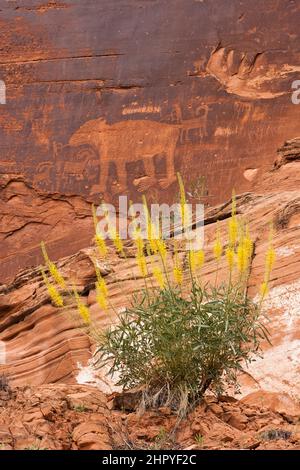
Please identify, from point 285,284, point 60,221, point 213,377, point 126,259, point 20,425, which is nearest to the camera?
point 20,425

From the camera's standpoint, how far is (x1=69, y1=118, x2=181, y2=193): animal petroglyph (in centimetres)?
1271

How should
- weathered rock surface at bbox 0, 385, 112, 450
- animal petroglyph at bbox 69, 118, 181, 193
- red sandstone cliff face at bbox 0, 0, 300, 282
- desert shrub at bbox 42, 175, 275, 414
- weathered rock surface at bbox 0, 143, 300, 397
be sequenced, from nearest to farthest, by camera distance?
1. weathered rock surface at bbox 0, 385, 112, 450
2. desert shrub at bbox 42, 175, 275, 414
3. weathered rock surface at bbox 0, 143, 300, 397
4. red sandstone cliff face at bbox 0, 0, 300, 282
5. animal petroglyph at bbox 69, 118, 181, 193

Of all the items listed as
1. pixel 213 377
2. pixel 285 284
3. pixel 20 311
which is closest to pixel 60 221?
pixel 20 311

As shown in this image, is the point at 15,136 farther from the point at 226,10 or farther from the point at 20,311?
the point at 20,311

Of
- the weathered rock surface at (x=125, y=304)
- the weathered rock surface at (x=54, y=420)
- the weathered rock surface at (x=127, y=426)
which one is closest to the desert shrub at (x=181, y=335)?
the weathered rock surface at (x=127, y=426)

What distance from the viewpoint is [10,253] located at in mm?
12648

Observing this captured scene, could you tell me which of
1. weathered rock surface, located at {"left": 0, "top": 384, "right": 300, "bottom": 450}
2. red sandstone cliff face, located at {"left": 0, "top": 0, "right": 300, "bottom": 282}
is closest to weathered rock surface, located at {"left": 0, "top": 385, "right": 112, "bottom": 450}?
weathered rock surface, located at {"left": 0, "top": 384, "right": 300, "bottom": 450}

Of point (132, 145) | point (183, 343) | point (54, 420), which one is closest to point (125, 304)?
point (183, 343)

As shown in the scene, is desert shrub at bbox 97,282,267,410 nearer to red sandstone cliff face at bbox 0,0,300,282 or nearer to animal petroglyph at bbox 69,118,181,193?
red sandstone cliff face at bbox 0,0,300,282

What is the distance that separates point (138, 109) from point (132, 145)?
0.46 meters

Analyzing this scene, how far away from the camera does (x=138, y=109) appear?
12.9 meters

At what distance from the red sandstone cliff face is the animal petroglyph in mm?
12

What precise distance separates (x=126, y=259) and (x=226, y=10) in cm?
499

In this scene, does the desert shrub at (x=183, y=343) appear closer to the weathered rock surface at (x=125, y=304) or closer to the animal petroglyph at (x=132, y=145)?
the weathered rock surface at (x=125, y=304)
